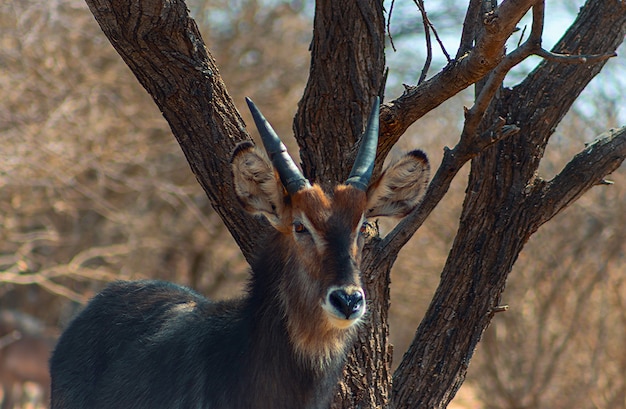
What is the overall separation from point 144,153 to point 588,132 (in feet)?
25.9

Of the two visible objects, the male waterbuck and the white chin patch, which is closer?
the white chin patch

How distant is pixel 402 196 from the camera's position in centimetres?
589

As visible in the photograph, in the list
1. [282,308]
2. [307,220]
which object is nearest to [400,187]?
[307,220]

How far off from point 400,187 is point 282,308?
42.2 inches

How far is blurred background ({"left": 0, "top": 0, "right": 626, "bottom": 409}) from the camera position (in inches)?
568

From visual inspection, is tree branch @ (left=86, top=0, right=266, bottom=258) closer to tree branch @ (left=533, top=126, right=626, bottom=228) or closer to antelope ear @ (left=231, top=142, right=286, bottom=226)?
antelope ear @ (left=231, top=142, right=286, bottom=226)

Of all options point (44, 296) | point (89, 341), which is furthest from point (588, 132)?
point (44, 296)

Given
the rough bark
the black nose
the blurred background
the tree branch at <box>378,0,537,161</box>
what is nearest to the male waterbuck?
the black nose

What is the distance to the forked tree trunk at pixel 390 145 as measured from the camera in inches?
228

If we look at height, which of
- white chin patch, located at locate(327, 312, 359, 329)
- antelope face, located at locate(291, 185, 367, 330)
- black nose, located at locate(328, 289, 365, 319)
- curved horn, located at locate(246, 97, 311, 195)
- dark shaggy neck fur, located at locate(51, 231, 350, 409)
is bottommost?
dark shaggy neck fur, located at locate(51, 231, 350, 409)

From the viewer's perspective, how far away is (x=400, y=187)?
230 inches

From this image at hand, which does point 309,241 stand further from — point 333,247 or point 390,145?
point 390,145

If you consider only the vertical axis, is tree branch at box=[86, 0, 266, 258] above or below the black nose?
above

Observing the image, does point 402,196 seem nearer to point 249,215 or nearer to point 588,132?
point 249,215
